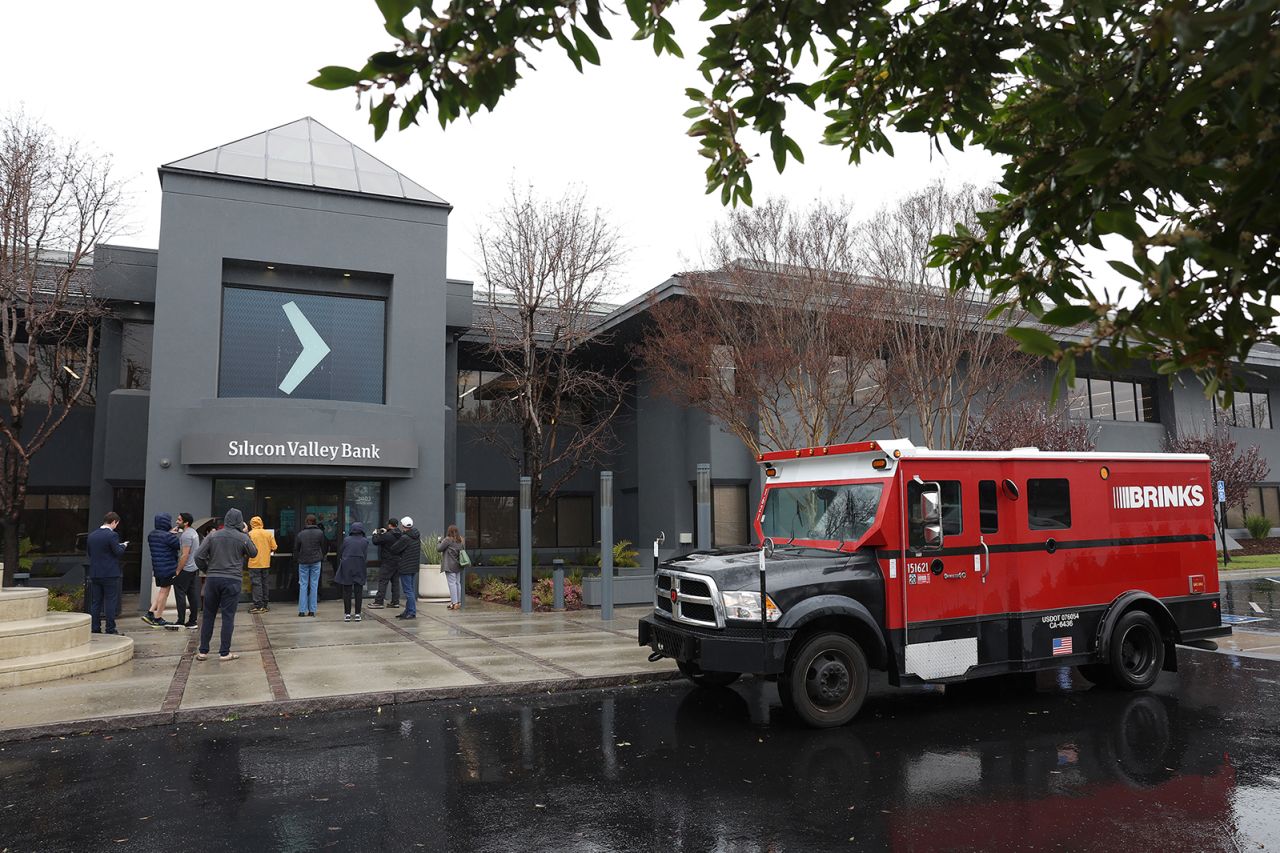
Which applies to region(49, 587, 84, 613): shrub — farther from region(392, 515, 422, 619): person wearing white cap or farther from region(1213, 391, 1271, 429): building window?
region(1213, 391, 1271, 429): building window

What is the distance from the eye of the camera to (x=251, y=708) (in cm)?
841

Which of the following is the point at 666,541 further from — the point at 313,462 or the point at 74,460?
the point at 74,460

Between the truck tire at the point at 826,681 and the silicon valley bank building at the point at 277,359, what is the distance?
9.29m

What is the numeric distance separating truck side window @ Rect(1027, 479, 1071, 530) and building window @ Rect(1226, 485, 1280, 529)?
112ft

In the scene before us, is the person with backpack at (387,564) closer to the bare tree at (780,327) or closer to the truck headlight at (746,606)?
the bare tree at (780,327)

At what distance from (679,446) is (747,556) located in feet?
57.5

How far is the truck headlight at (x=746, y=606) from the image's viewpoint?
7.73 metres

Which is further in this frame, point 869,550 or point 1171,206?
point 869,550

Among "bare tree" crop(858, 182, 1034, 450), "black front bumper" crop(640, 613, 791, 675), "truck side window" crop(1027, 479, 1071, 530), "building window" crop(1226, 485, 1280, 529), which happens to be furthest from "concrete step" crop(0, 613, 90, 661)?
"building window" crop(1226, 485, 1280, 529)

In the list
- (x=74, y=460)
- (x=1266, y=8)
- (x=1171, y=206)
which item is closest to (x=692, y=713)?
(x=1171, y=206)

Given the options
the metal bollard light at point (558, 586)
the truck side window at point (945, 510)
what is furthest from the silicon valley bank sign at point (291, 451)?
the truck side window at point (945, 510)

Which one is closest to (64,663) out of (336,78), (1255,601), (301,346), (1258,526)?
(336,78)

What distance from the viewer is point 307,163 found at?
20.9 metres

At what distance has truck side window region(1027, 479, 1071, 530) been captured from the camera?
8.80m
